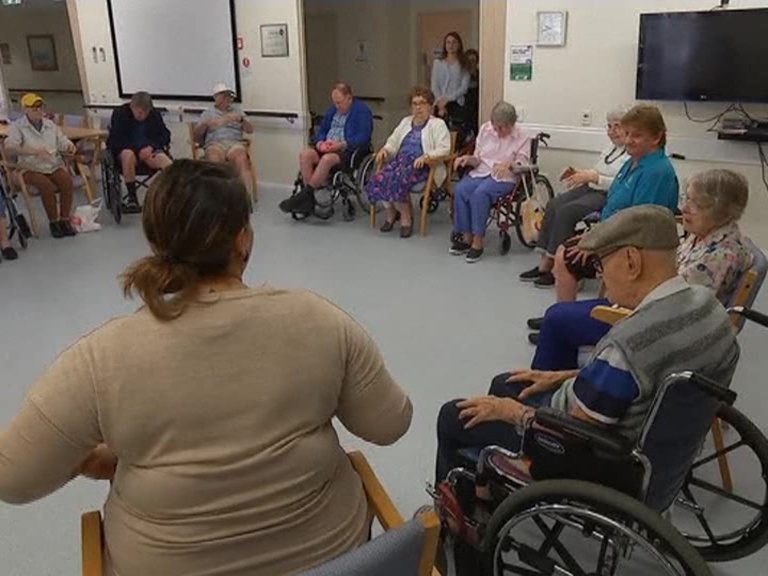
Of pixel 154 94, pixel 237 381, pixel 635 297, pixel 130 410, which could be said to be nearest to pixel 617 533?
pixel 635 297

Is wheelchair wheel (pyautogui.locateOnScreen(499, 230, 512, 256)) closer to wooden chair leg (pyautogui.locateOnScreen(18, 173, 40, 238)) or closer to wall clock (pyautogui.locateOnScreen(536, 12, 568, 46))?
wall clock (pyautogui.locateOnScreen(536, 12, 568, 46))

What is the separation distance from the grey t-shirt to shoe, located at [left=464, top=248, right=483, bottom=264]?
2.75m

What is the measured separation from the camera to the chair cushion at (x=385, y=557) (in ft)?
2.92

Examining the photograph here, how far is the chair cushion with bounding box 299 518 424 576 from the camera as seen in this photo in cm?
89

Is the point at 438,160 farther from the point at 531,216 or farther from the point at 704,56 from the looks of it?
the point at 704,56

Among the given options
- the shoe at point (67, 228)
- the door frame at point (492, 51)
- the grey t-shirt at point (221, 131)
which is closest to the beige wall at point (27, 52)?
the grey t-shirt at point (221, 131)

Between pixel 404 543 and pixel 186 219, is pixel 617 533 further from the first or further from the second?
pixel 186 219

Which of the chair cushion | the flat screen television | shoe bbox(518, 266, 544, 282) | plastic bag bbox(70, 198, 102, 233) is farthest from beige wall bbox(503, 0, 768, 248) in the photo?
the chair cushion

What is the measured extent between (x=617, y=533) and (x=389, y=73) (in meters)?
7.75

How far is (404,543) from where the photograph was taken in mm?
959

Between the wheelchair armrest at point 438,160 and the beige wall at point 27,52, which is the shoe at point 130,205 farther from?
the beige wall at point 27,52

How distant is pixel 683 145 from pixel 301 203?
282cm

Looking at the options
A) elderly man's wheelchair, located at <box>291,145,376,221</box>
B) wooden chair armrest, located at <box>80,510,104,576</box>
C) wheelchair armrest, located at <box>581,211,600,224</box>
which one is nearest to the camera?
wooden chair armrest, located at <box>80,510,104,576</box>

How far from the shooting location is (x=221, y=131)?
245 inches
